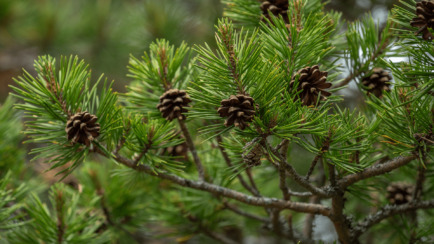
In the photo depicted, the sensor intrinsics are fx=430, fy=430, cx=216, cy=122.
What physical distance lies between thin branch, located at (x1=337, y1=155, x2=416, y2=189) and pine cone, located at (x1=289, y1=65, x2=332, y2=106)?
16 centimetres

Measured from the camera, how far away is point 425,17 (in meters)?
0.63

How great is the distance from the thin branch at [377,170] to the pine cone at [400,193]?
0.21m

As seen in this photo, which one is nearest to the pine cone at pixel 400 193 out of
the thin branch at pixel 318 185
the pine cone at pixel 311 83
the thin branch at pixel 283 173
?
the thin branch at pixel 318 185

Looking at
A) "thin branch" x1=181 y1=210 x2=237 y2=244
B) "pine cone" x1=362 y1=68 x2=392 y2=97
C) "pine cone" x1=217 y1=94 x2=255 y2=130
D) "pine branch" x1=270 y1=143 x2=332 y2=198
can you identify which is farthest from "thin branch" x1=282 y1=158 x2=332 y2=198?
"thin branch" x1=181 y1=210 x2=237 y2=244

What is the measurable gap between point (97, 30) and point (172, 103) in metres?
1.33

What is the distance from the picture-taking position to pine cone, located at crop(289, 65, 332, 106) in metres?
0.60

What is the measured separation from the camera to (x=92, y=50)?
1910 mm

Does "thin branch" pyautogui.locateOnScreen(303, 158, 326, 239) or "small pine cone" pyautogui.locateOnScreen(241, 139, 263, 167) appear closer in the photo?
"small pine cone" pyautogui.locateOnScreen(241, 139, 263, 167)

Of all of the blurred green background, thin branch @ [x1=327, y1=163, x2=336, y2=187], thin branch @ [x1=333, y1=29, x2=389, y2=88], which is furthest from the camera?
the blurred green background

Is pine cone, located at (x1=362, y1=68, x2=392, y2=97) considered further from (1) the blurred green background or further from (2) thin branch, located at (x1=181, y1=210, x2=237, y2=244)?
(1) the blurred green background

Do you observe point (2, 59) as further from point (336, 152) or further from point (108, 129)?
point (336, 152)

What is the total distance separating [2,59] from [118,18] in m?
0.54

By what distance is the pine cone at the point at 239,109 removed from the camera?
0.57 m

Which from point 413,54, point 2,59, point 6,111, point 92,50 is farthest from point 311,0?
point 2,59
